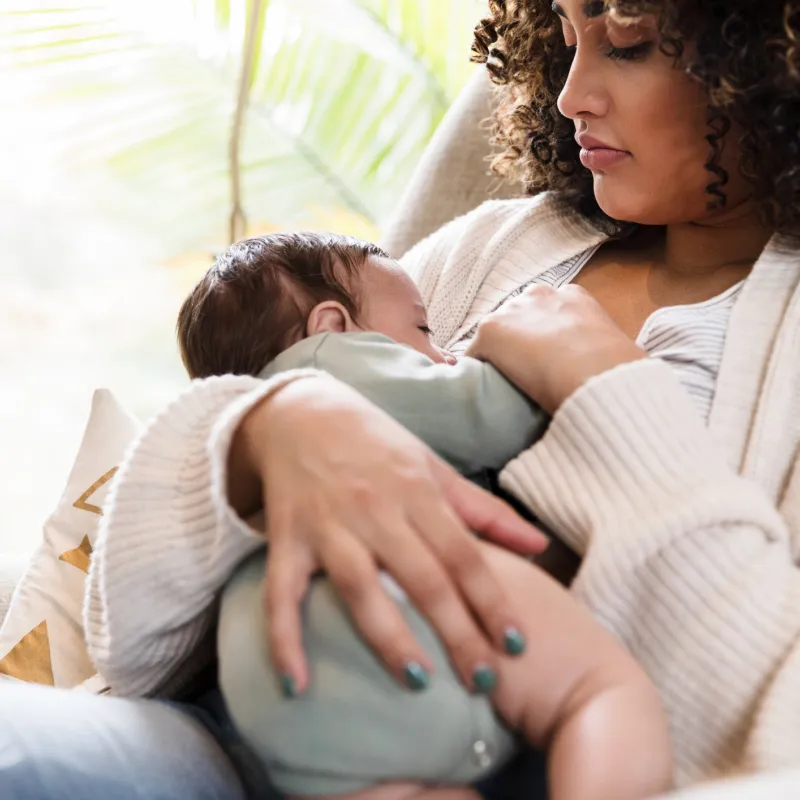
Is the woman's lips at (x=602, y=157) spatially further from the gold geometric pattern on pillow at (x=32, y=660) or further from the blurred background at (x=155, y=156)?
the blurred background at (x=155, y=156)

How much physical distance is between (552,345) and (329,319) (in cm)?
22

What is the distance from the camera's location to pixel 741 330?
3.27ft

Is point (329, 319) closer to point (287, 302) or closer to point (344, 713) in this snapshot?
point (287, 302)

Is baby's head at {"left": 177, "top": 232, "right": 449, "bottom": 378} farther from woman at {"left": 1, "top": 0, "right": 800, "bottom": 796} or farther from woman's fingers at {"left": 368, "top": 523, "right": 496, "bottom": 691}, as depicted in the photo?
woman's fingers at {"left": 368, "top": 523, "right": 496, "bottom": 691}

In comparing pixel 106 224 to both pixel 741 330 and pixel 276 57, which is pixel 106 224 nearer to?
pixel 276 57

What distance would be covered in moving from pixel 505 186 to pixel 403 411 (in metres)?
0.91

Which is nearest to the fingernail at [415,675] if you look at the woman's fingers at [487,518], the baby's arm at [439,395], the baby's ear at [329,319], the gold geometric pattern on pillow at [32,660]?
the woman's fingers at [487,518]

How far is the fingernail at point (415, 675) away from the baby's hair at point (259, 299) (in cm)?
38

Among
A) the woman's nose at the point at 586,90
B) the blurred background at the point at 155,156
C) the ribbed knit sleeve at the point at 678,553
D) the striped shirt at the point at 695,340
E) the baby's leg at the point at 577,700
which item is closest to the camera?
the baby's leg at the point at 577,700

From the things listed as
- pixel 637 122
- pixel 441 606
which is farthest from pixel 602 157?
pixel 441 606

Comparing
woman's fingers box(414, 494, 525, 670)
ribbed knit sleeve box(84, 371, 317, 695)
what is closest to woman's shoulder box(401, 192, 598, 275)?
ribbed knit sleeve box(84, 371, 317, 695)

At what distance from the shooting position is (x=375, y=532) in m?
0.69

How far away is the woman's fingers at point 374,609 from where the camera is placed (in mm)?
658

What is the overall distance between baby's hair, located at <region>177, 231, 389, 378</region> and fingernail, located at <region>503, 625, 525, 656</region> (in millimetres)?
A: 387
